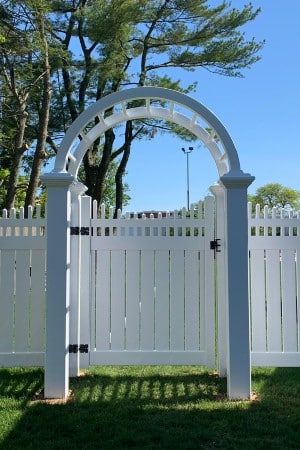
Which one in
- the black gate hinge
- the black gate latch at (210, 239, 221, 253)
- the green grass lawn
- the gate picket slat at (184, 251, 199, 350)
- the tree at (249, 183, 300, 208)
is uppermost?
the tree at (249, 183, 300, 208)

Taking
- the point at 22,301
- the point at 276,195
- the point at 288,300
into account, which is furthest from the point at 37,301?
the point at 276,195

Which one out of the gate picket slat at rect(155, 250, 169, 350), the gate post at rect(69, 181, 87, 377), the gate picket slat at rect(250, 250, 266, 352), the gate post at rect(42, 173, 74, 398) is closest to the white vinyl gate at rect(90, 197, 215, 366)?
Answer: the gate picket slat at rect(155, 250, 169, 350)

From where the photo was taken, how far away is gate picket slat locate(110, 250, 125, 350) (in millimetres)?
5742

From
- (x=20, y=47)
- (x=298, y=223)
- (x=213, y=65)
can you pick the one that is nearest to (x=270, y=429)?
(x=298, y=223)

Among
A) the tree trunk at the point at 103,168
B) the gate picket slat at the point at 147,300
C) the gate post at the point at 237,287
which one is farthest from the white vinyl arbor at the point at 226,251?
the tree trunk at the point at 103,168

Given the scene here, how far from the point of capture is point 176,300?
5.73 meters

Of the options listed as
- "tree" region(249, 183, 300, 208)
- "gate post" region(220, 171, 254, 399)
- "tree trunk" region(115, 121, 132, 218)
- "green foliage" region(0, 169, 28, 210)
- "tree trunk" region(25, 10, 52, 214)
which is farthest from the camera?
"tree" region(249, 183, 300, 208)

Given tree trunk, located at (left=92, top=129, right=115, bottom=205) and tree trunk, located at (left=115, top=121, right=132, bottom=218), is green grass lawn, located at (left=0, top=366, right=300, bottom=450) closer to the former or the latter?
tree trunk, located at (left=92, top=129, right=115, bottom=205)

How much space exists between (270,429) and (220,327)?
1.77m

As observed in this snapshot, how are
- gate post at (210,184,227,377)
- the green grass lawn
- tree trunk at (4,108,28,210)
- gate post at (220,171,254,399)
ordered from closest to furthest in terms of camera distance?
1. the green grass lawn
2. gate post at (220,171,254,399)
3. gate post at (210,184,227,377)
4. tree trunk at (4,108,28,210)

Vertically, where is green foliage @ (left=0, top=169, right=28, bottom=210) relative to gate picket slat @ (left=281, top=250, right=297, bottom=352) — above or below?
above

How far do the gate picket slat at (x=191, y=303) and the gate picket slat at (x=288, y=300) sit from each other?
0.89m

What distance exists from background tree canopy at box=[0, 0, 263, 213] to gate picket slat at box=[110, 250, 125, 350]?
947cm

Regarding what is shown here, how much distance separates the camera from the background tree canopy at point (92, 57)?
15664 millimetres
